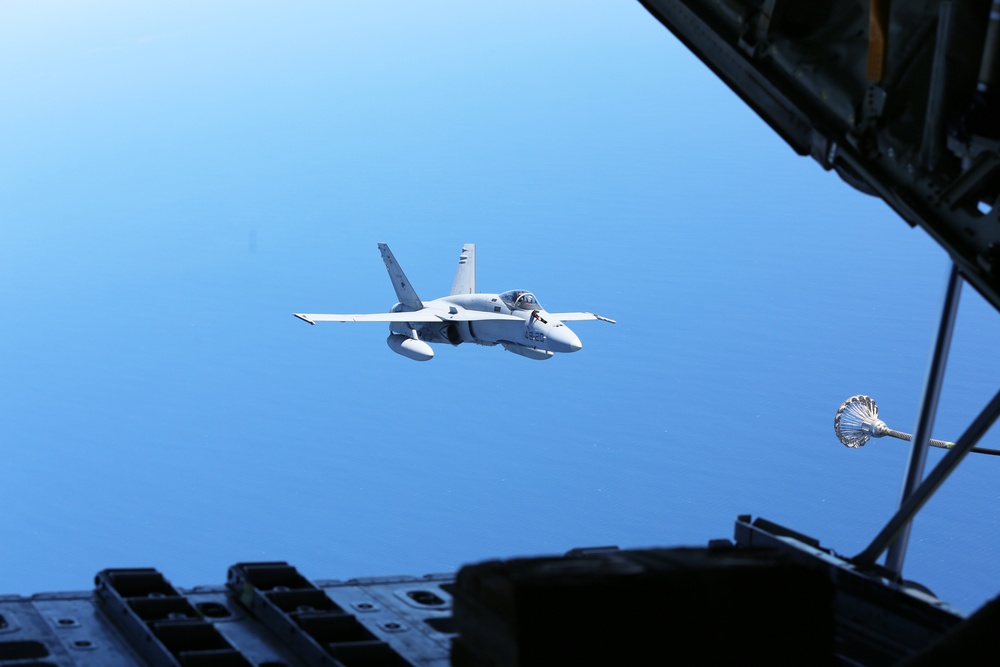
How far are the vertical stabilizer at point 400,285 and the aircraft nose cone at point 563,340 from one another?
6619 mm

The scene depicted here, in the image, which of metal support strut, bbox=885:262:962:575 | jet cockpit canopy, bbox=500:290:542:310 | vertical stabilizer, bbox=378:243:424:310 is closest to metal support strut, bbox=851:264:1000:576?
metal support strut, bbox=885:262:962:575

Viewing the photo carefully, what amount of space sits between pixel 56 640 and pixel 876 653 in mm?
3776

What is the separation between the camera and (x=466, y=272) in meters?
36.4

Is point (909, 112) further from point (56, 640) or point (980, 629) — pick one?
point (56, 640)

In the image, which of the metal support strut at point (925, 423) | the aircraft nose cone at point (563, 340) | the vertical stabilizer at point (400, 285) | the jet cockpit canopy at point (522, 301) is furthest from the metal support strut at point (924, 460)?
the vertical stabilizer at point (400, 285)

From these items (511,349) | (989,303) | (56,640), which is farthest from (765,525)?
(511,349)

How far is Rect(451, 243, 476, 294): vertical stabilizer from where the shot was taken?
36.2m

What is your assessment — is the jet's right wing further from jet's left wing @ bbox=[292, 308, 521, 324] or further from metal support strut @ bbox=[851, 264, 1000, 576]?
metal support strut @ bbox=[851, 264, 1000, 576]

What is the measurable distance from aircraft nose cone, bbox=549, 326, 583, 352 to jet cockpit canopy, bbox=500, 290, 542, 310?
1134 millimetres

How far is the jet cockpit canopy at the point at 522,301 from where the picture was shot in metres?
27.2

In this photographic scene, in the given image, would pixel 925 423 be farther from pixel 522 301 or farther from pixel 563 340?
pixel 522 301

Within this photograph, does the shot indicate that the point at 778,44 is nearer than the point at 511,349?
Yes

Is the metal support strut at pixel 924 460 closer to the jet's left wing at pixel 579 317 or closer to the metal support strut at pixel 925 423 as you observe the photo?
the metal support strut at pixel 925 423

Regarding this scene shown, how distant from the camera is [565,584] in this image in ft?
10.8
